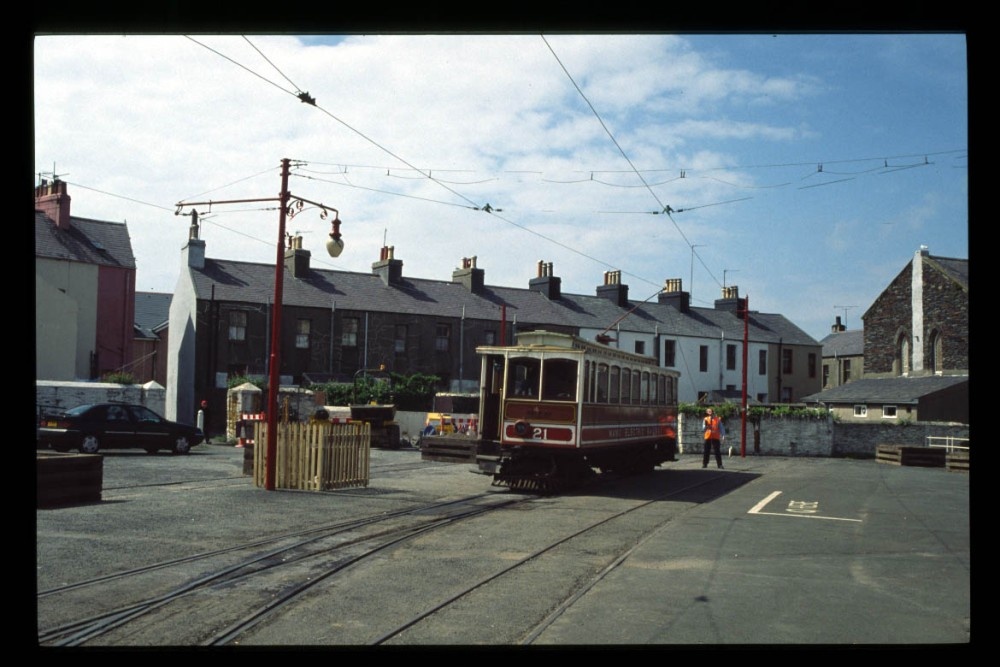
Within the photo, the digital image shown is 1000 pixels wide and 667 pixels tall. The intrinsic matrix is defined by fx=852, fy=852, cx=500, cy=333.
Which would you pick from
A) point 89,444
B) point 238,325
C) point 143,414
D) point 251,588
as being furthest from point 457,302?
point 251,588

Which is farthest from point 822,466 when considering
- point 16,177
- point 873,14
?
point 16,177

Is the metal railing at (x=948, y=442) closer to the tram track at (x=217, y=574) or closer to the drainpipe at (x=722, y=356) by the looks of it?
the drainpipe at (x=722, y=356)

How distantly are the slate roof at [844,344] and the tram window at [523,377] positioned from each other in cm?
4296

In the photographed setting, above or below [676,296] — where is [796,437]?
below

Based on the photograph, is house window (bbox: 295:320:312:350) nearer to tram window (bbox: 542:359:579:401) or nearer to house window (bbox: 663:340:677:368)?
house window (bbox: 663:340:677:368)

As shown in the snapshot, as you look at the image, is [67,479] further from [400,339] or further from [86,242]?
[400,339]

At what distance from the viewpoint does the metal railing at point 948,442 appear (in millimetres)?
32438

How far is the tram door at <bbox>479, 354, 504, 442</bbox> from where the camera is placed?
18656 millimetres

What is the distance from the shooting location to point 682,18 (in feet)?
19.8

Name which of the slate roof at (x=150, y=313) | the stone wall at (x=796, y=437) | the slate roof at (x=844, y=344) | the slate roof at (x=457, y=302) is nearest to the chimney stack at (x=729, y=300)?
the slate roof at (x=457, y=302)

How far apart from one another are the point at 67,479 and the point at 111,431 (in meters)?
10.4

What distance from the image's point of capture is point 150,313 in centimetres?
4969

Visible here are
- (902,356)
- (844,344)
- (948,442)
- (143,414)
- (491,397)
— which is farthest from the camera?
(844,344)
